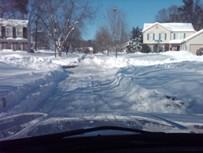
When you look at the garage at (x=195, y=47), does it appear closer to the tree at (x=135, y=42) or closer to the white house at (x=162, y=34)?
the white house at (x=162, y=34)

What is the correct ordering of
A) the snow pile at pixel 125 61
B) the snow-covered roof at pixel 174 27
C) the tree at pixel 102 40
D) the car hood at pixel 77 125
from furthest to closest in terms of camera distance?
A: the snow-covered roof at pixel 174 27
the tree at pixel 102 40
the snow pile at pixel 125 61
the car hood at pixel 77 125

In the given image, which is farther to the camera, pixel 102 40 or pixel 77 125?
pixel 102 40

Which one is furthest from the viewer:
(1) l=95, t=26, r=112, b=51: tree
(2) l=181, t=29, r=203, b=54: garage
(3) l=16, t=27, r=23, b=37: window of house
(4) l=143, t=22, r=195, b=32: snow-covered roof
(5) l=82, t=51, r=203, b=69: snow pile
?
(4) l=143, t=22, r=195, b=32: snow-covered roof

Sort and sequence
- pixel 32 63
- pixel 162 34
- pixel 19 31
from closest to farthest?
pixel 32 63
pixel 19 31
pixel 162 34

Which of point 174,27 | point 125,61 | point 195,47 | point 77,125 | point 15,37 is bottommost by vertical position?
point 125,61

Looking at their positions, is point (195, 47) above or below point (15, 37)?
below

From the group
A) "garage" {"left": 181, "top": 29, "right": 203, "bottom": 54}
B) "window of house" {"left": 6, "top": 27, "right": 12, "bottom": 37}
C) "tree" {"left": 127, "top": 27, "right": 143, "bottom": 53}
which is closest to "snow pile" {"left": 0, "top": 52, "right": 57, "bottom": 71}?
"window of house" {"left": 6, "top": 27, "right": 12, "bottom": 37}

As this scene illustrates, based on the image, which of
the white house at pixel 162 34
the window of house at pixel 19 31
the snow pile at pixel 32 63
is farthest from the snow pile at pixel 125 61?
the white house at pixel 162 34

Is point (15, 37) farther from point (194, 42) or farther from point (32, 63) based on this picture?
point (32, 63)

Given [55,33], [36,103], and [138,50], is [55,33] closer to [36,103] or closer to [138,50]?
[138,50]

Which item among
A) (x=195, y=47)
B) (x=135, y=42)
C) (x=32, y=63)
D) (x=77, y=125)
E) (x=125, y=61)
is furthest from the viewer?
(x=135, y=42)

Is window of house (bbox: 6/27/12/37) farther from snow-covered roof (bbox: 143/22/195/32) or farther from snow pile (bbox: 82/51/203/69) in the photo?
snow pile (bbox: 82/51/203/69)

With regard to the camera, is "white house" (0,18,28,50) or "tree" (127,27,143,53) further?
"tree" (127,27,143,53)

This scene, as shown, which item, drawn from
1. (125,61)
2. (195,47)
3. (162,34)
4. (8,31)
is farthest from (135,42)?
(125,61)
